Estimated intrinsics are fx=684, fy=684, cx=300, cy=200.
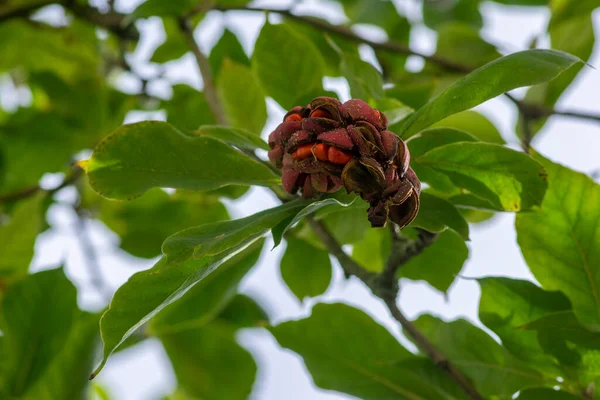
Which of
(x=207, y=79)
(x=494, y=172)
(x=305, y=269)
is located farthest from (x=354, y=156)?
(x=207, y=79)

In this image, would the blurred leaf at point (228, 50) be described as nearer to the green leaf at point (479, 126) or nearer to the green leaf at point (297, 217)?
the green leaf at point (479, 126)

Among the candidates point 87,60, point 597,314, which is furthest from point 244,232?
point 87,60

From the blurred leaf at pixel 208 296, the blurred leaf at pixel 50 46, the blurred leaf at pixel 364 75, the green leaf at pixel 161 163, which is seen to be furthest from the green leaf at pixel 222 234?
the blurred leaf at pixel 50 46

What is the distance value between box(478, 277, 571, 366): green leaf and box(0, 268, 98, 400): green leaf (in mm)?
718

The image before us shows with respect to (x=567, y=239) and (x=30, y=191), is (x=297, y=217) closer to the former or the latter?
(x=567, y=239)

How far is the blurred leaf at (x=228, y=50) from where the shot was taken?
1496 millimetres

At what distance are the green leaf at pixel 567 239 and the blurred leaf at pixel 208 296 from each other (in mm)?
470

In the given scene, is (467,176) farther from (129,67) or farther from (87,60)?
(87,60)

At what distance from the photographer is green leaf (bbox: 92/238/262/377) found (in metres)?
0.66

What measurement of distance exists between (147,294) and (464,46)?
1.29 metres

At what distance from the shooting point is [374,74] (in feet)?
2.98

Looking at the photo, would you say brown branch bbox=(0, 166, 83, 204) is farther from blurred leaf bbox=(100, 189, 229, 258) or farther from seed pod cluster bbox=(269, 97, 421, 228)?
seed pod cluster bbox=(269, 97, 421, 228)

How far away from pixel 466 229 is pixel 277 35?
19.4 inches

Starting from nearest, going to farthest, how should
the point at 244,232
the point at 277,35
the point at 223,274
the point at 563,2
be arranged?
the point at 244,232, the point at 277,35, the point at 223,274, the point at 563,2
